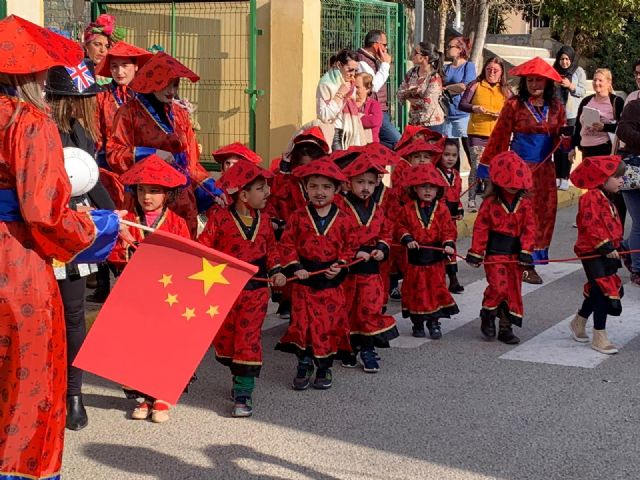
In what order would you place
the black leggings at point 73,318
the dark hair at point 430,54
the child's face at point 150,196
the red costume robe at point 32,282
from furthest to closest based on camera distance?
the dark hair at point 430,54 < the child's face at point 150,196 < the black leggings at point 73,318 < the red costume robe at point 32,282

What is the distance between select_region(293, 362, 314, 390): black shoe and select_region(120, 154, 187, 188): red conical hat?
1399 millimetres

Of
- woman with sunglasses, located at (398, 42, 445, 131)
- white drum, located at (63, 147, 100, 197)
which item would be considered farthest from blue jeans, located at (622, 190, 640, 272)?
white drum, located at (63, 147, 100, 197)

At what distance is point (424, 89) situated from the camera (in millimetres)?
13195

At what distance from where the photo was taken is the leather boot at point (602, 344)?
7606 mm

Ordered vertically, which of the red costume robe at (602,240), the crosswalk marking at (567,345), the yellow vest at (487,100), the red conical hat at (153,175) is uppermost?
the yellow vest at (487,100)

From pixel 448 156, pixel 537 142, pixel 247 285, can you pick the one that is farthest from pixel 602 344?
pixel 537 142

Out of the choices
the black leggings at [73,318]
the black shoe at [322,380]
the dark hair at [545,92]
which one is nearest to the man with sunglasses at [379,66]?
the dark hair at [545,92]

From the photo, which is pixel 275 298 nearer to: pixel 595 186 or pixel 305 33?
pixel 595 186

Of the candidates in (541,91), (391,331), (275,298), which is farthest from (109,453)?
(541,91)

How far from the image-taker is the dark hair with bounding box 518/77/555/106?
9891mm

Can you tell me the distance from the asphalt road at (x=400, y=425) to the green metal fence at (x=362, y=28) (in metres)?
6.82

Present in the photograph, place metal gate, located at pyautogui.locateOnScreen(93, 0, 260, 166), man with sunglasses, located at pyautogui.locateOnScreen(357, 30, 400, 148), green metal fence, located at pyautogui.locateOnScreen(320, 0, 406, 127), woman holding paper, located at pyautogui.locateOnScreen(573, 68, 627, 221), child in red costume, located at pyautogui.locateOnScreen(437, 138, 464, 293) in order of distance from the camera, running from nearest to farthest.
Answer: child in red costume, located at pyautogui.locateOnScreen(437, 138, 464, 293)
woman holding paper, located at pyautogui.locateOnScreen(573, 68, 627, 221)
metal gate, located at pyautogui.locateOnScreen(93, 0, 260, 166)
man with sunglasses, located at pyautogui.locateOnScreen(357, 30, 400, 148)
green metal fence, located at pyautogui.locateOnScreen(320, 0, 406, 127)

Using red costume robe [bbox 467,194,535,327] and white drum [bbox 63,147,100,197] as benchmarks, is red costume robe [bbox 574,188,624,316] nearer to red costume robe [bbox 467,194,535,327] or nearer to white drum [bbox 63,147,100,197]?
red costume robe [bbox 467,194,535,327]

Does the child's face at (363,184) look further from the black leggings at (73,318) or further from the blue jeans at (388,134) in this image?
the blue jeans at (388,134)
